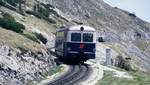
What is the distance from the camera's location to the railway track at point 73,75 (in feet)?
104

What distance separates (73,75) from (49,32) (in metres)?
35.6

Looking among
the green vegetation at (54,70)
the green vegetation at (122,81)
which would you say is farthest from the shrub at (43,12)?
the green vegetation at (122,81)

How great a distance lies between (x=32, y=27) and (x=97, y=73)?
1115 inches

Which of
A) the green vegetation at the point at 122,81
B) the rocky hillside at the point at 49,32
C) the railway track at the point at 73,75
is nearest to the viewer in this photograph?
the green vegetation at the point at 122,81

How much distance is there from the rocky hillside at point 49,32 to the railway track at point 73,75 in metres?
1.79

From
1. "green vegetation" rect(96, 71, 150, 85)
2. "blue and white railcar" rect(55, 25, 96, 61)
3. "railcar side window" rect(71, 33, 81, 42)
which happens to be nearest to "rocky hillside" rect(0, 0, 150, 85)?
"blue and white railcar" rect(55, 25, 96, 61)

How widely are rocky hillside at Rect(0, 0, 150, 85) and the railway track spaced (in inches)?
70.3

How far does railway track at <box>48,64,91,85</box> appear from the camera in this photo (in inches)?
1251

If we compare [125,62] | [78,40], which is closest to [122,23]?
[125,62]

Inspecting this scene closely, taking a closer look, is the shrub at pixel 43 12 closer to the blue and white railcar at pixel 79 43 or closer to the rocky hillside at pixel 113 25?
the rocky hillside at pixel 113 25

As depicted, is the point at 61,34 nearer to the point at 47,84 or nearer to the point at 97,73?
the point at 97,73

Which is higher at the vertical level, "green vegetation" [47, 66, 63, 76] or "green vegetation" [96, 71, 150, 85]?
"green vegetation" [47, 66, 63, 76]

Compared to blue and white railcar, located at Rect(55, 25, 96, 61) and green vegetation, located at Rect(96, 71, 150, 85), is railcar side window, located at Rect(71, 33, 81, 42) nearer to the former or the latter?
blue and white railcar, located at Rect(55, 25, 96, 61)

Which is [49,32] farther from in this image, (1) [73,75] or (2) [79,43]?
(1) [73,75]
